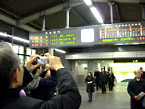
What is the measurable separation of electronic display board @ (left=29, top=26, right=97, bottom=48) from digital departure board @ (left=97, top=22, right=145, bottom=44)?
323 mm

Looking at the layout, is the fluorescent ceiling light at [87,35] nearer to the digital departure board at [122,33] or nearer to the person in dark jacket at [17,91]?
the digital departure board at [122,33]

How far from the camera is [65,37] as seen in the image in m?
5.86

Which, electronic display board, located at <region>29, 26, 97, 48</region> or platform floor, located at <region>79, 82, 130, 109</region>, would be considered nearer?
electronic display board, located at <region>29, 26, 97, 48</region>

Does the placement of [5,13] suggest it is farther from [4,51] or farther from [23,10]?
[4,51]

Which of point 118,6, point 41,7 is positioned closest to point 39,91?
point 41,7

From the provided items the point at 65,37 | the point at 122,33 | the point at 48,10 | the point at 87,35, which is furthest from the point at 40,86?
the point at 48,10

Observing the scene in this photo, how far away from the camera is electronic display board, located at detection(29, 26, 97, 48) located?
220 inches

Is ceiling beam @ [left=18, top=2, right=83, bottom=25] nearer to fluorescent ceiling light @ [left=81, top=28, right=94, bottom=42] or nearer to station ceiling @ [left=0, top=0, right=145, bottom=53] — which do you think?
station ceiling @ [left=0, top=0, right=145, bottom=53]

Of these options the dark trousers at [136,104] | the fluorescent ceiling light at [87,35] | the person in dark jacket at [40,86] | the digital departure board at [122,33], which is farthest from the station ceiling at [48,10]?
the person in dark jacket at [40,86]

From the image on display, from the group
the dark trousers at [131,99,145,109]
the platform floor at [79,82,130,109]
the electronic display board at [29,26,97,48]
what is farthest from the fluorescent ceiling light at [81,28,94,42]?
the platform floor at [79,82,130,109]

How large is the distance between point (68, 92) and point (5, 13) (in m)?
7.83

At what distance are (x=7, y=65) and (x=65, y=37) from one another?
516 centimetres

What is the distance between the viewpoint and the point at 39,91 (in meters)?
2.52

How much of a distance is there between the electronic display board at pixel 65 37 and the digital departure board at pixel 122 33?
0.32 metres
